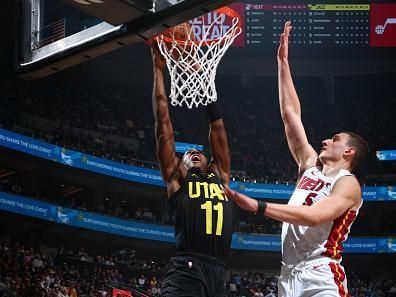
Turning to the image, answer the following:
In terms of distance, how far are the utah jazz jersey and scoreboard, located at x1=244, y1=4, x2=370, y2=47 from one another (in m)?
21.1

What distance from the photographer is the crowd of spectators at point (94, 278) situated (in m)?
16.4

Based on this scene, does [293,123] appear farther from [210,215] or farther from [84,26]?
[84,26]

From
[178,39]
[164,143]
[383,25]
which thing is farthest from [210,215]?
[383,25]

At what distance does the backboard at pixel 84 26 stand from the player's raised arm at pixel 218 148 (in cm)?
114

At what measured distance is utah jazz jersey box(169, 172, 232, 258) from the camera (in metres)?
5.04

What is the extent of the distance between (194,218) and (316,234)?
1116mm

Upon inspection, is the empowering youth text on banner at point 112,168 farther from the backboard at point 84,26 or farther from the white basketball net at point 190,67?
the backboard at point 84,26

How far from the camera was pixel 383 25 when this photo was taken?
26.1 m

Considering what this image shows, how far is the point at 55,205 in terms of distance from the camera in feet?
73.9

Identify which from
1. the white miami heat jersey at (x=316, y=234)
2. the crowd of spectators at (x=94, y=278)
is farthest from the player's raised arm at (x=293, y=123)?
the crowd of spectators at (x=94, y=278)

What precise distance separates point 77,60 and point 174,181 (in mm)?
1163

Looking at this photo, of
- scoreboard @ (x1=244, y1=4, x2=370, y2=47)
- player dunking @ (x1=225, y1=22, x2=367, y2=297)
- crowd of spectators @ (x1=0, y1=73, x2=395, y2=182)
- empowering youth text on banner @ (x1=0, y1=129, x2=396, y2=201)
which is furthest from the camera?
scoreboard @ (x1=244, y1=4, x2=370, y2=47)

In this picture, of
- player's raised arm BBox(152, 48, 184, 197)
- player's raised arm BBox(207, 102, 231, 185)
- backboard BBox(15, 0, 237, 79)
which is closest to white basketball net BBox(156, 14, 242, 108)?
player's raised arm BBox(207, 102, 231, 185)

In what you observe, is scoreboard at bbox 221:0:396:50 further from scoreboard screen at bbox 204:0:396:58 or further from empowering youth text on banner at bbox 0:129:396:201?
empowering youth text on banner at bbox 0:129:396:201
